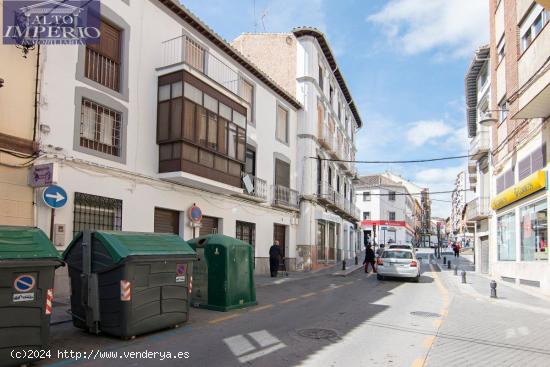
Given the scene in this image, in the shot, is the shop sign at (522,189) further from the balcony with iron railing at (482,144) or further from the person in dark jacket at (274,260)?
the person in dark jacket at (274,260)

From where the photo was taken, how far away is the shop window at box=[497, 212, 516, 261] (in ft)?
64.4

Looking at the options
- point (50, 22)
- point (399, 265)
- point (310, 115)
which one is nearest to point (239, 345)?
point (50, 22)

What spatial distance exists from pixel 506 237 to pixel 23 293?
66.8 feet

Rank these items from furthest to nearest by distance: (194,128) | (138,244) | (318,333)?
(194,128) < (318,333) < (138,244)

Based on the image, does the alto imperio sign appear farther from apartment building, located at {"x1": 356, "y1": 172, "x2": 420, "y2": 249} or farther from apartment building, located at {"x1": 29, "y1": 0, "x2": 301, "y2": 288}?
apartment building, located at {"x1": 356, "y1": 172, "x2": 420, "y2": 249}

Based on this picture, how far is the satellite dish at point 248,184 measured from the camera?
19908 millimetres

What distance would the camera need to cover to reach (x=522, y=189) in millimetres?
17234

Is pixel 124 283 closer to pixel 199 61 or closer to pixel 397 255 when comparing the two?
pixel 199 61

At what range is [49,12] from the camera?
1152cm

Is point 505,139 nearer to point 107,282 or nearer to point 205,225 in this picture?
point 205,225

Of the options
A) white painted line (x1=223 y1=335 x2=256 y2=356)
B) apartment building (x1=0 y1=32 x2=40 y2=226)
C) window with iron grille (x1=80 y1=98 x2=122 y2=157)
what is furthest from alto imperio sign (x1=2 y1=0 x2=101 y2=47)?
white painted line (x1=223 y1=335 x2=256 y2=356)

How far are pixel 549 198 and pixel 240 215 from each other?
11502 millimetres

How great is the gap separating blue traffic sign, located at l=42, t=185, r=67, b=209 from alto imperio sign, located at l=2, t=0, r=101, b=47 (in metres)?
3.40

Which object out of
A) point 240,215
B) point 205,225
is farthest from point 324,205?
point 205,225
